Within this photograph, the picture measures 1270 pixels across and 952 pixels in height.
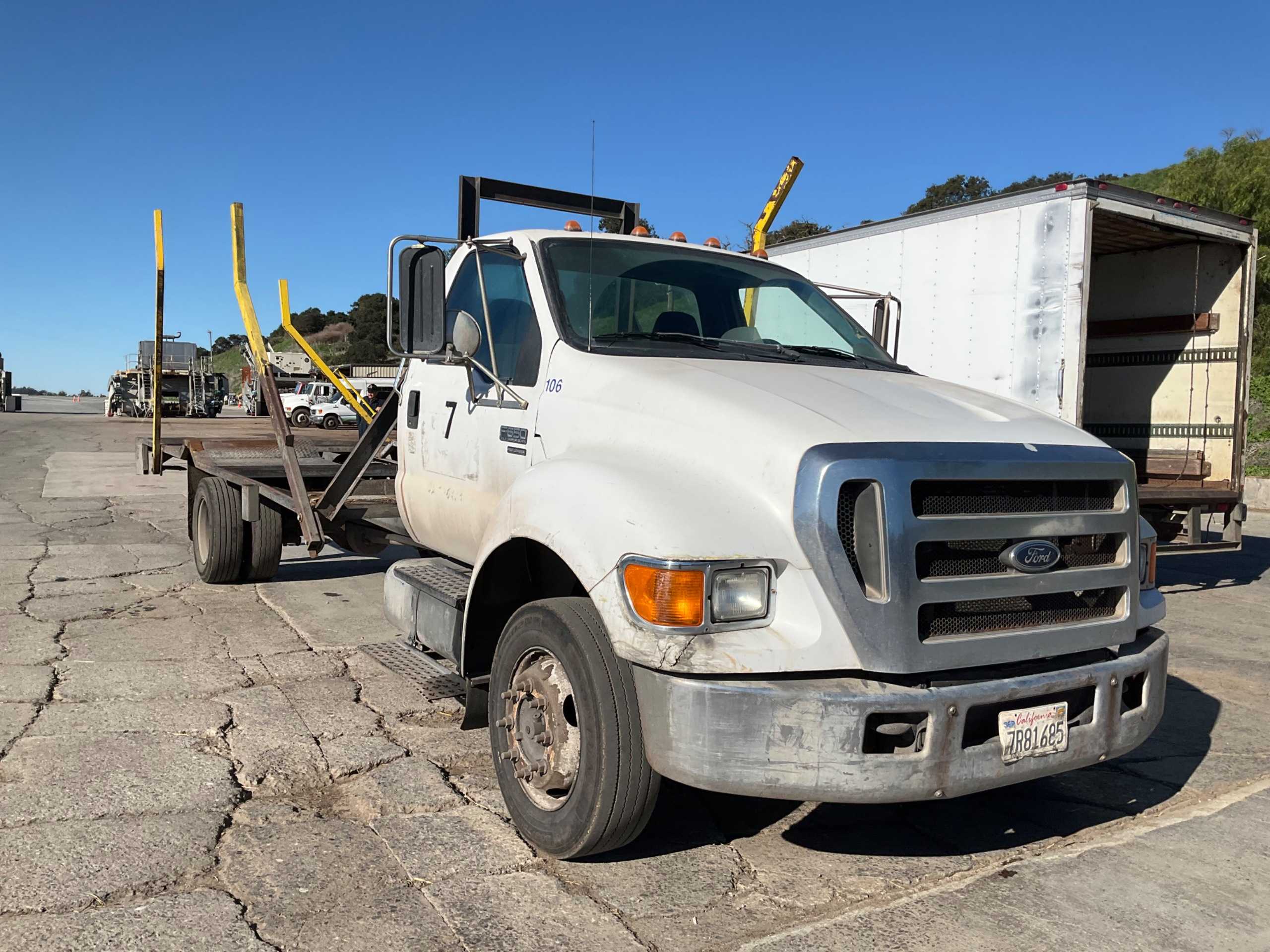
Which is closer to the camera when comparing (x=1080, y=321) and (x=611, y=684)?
(x=611, y=684)

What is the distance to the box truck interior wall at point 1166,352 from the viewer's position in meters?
8.98

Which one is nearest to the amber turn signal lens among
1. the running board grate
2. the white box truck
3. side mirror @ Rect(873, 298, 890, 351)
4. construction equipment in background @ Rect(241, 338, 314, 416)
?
the running board grate

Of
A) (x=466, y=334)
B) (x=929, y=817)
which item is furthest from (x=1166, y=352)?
(x=466, y=334)

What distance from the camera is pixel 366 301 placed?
10156cm

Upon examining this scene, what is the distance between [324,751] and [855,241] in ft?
22.5

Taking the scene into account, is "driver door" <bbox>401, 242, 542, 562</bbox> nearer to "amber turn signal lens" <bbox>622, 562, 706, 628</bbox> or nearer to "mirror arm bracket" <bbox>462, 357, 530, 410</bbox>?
"mirror arm bracket" <bbox>462, 357, 530, 410</bbox>

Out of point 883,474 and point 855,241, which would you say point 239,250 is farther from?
point 883,474

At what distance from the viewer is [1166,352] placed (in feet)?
31.6

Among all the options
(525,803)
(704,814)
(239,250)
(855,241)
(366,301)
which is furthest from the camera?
(366,301)

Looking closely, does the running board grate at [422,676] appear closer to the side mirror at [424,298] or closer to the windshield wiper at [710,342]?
the side mirror at [424,298]

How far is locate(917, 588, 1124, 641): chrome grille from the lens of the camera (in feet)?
9.53

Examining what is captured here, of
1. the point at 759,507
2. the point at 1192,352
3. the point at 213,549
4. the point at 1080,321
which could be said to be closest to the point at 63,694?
the point at 213,549

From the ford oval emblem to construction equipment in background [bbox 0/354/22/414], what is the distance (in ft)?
182

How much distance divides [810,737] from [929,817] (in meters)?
1.43
